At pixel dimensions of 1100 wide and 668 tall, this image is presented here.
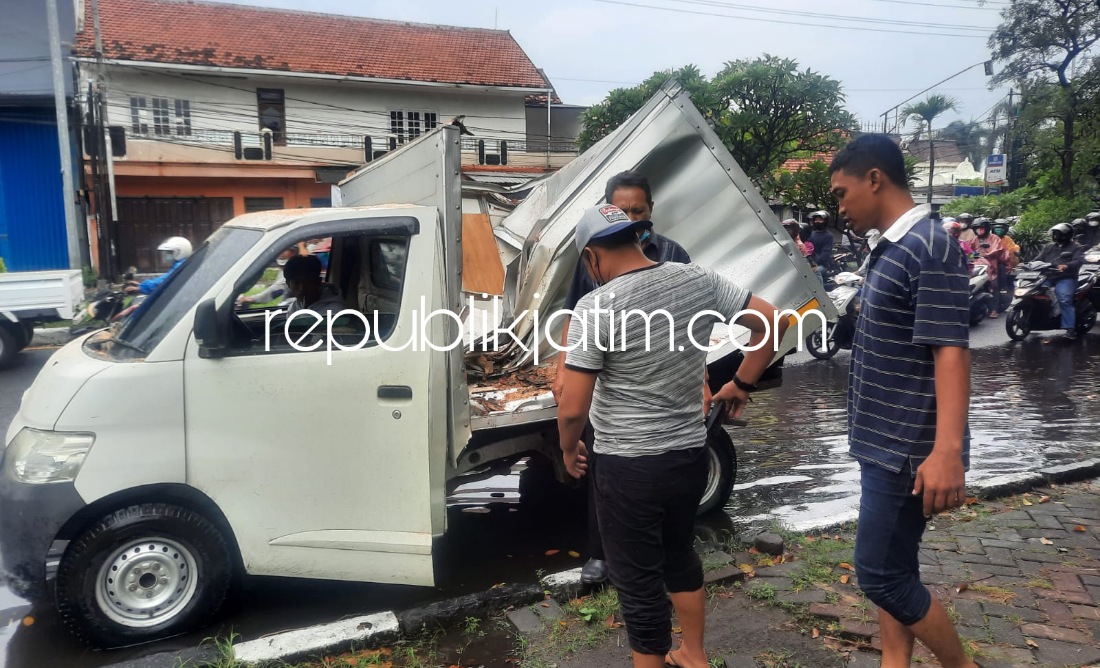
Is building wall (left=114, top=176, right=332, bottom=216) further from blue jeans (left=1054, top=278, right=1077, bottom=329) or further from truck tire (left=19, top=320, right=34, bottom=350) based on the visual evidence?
blue jeans (left=1054, top=278, right=1077, bottom=329)

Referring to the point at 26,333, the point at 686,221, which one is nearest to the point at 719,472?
the point at 686,221

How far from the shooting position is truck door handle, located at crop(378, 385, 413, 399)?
11.7 ft

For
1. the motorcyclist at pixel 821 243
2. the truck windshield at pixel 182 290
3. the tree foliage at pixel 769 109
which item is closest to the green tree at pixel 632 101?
the tree foliage at pixel 769 109

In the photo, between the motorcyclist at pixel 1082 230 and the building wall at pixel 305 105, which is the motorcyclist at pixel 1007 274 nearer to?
the motorcyclist at pixel 1082 230

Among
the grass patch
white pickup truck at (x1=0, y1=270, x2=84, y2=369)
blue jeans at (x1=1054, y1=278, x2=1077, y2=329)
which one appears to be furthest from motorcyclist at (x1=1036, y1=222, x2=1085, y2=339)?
white pickup truck at (x1=0, y1=270, x2=84, y2=369)

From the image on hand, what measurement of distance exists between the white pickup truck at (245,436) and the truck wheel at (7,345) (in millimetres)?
6829

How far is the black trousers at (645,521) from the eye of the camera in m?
2.62

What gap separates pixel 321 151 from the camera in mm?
26469

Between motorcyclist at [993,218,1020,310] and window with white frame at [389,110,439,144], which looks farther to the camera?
window with white frame at [389,110,439,144]

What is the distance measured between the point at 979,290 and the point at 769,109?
4754 mm

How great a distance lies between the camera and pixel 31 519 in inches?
126

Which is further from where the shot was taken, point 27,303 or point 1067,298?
point 1067,298

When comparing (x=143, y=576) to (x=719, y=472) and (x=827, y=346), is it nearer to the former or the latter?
(x=719, y=472)

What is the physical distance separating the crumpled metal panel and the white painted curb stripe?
1.72 meters
